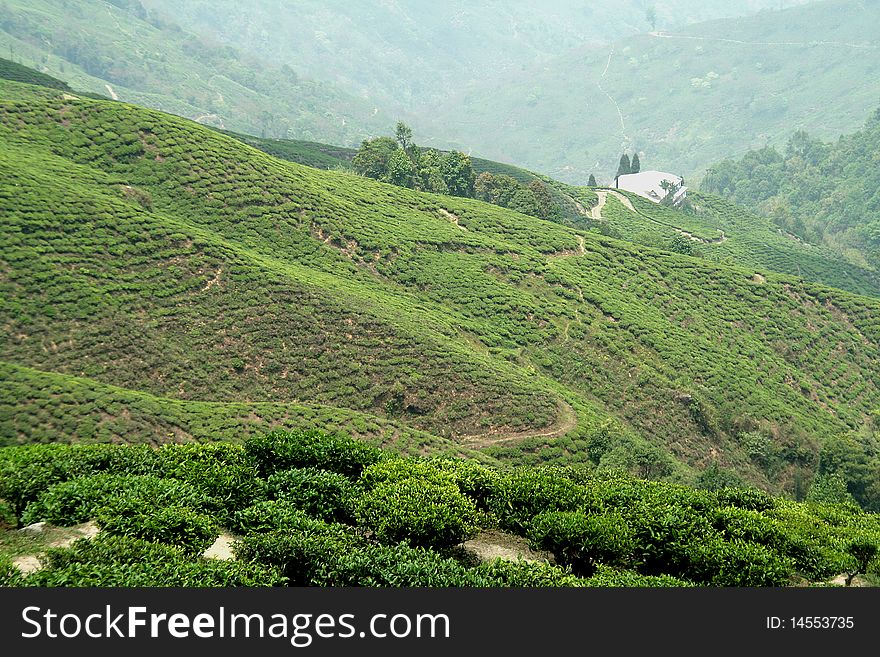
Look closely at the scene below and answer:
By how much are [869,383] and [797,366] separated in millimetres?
6223

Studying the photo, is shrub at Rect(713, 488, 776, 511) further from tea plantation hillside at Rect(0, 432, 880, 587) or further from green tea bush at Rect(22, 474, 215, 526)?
green tea bush at Rect(22, 474, 215, 526)

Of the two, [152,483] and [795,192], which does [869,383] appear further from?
[795,192]

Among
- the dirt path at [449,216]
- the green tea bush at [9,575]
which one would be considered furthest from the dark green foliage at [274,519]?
the dirt path at [449,216]

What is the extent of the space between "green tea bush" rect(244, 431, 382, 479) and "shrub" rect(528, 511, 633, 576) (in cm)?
625

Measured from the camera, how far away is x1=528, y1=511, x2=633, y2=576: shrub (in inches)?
730

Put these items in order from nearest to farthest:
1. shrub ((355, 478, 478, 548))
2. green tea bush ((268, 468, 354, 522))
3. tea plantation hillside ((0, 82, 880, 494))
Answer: shrub ((355, 478, 478, 548))
green tea bush ((268, 468, 354, 522))
tea plantation hillside ((0, 82, 880, 494))

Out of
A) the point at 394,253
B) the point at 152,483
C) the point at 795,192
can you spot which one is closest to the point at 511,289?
the point at 394,253

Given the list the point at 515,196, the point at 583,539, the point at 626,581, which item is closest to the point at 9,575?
the point at 626,581

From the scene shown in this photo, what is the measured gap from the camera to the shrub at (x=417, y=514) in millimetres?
18406

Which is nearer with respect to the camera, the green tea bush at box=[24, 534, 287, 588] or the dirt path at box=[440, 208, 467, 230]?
the green tea bush at box=[24, 534, 287, 588]

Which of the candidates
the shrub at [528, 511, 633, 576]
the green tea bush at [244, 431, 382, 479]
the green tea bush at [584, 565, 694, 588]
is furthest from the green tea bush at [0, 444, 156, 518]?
the green tea bush at [584, 565, 694, 588]

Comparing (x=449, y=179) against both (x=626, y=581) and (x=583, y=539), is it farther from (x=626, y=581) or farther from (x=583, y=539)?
(x=626, y=581)

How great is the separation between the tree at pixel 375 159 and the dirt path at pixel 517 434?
44854mm

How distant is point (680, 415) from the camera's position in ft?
163
